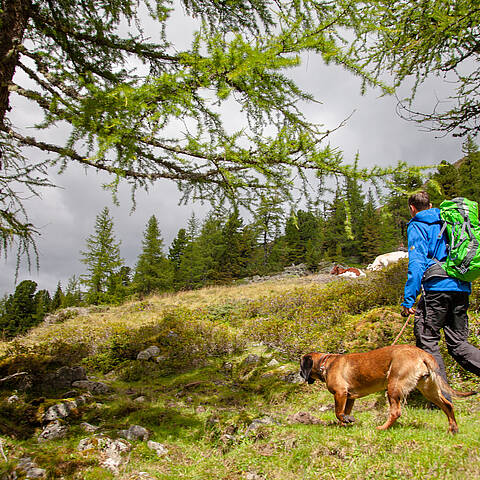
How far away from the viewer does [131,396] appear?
535cm

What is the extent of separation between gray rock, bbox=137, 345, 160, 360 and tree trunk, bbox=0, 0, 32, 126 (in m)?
6.21

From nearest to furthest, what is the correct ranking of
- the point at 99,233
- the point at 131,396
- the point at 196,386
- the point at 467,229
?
the point at 467,229
the point at 131,396
the point at 196,386
the point at 99,233

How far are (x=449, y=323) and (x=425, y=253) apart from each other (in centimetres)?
82

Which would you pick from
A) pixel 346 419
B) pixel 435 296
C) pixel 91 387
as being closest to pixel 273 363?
pixel 346 419

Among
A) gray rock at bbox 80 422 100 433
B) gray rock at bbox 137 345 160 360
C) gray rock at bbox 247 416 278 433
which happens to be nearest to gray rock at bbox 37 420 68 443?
gray rock at bbox 80 422 100 433

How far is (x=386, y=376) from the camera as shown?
296 centimetres

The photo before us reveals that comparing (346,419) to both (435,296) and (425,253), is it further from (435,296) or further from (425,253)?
(425,253)

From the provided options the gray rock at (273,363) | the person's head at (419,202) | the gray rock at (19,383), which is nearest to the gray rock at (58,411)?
the gray rock at (19,383)

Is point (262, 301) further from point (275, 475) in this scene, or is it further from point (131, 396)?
point (275, 475)

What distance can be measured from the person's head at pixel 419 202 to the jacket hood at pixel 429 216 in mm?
145

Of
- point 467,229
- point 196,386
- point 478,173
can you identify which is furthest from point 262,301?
point 478,173

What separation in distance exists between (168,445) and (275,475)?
1.73 m

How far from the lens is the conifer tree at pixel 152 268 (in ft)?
106

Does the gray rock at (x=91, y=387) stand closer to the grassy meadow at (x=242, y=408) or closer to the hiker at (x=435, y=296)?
the grassy meadow at (x=242, y=408)
